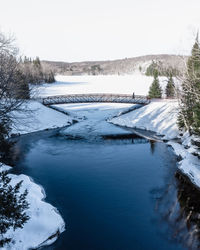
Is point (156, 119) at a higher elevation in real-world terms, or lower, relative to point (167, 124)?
higher

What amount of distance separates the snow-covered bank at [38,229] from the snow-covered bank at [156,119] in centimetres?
2449

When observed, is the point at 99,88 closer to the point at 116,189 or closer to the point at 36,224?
the point at 116,189

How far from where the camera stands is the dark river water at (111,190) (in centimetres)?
1438

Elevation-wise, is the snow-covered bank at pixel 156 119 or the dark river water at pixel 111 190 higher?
the snow-covered bank at pixel 156 119

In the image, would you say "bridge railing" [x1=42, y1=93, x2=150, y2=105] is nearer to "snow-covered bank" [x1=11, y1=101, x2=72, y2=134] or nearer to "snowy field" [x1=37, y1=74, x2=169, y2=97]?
"snow-covered bank" [x1=11, y1=101, x2=72, y2=134]

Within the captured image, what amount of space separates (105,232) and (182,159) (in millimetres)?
14720

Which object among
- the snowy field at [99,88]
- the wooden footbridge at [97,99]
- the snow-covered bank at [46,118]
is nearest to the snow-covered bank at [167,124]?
the wooden footbridge at [97,99]

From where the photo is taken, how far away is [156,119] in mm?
44125

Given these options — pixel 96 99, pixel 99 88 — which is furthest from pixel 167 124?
pixel 99 88

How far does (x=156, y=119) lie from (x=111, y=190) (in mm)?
26634

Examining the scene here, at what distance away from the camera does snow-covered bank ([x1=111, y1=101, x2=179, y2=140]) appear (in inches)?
1536

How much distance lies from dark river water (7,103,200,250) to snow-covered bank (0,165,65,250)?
576mm

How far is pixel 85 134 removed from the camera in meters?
40.2

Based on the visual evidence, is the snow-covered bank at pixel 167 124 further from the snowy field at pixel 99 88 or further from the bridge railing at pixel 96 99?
the snowy field at pixel 99 88
